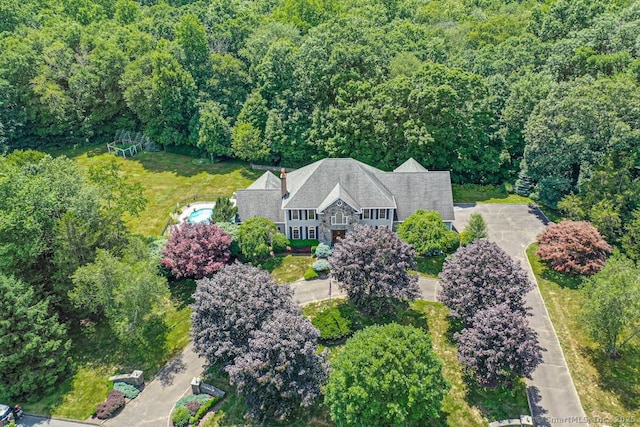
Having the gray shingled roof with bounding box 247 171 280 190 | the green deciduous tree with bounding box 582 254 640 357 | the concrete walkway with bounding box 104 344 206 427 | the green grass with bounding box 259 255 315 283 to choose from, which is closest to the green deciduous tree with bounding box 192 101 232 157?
the gray shingled roof with bounding box 247 171 280 190

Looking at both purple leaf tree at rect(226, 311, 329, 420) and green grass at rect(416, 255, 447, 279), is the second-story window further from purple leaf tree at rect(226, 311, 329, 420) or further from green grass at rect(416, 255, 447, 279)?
purple leaf tree at rect(226, 311, 329, 420)

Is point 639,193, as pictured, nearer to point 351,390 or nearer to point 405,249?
point 405,249

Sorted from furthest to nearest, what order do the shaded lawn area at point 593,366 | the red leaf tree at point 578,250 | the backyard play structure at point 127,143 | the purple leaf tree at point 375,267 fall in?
the backyard play structure at point 127,143
the red leaf tree at point 578,250
the purple leaf tree at point 375,267
the shaded lawn area at point 593,366

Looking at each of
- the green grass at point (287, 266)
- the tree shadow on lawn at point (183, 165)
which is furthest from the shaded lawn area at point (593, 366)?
the tree shadow on lawn at point (183, 165)

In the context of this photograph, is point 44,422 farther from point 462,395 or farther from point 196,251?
point 462,395

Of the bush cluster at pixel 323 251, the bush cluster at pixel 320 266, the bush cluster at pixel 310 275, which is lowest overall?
the bush cluster at pixel 310 275

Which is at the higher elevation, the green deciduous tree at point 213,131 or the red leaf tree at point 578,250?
the green deciduous tree at point 213,131

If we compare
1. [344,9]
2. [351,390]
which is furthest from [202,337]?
[344,9]

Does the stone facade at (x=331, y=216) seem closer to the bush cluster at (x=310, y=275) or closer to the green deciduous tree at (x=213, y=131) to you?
the bush cluster at (x=310, y=275)
